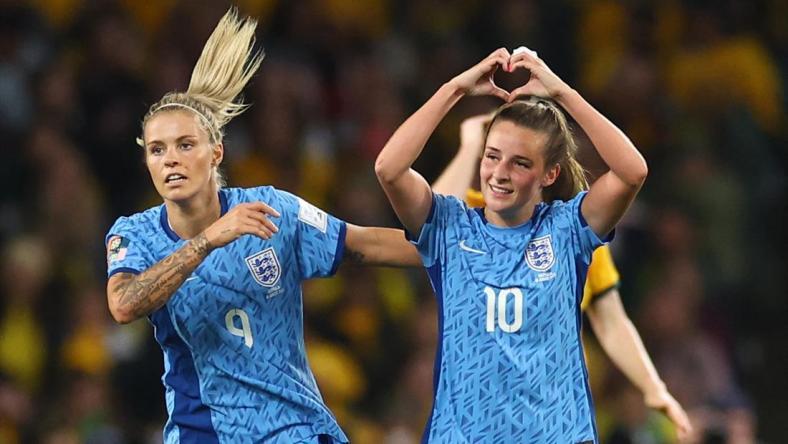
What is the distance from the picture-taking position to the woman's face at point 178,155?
4805 millimetres

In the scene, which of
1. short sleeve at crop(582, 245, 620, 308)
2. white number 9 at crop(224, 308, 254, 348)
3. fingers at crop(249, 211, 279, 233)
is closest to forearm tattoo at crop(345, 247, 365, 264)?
white number 9 at crop(224, 308, 254, 348)

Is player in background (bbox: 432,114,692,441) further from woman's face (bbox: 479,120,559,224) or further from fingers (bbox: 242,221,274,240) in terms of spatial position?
fingers (bbox: 242,221,274,240)

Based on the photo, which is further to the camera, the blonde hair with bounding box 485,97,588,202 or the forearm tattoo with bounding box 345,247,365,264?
the forearm tattoo with bounding box 345,247,365,264

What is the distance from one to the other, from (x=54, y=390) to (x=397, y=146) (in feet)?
13.8

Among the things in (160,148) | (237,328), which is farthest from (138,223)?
(237,328)

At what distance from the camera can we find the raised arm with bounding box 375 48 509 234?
4656 mm

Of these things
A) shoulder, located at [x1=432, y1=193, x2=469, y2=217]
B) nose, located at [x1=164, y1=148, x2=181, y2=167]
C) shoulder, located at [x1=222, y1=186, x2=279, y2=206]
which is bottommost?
shoulder, located at [x1=432, y1=193, x2=469, y2=217]

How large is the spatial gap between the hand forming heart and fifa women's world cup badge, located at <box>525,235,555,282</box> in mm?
432

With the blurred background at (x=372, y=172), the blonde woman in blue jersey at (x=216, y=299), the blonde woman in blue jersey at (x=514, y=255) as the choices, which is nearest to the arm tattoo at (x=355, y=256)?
the blonde woman in blue jersey at (x=216, y=299)

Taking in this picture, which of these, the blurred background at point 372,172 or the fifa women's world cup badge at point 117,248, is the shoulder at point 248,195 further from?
the blurred background at point 372,172

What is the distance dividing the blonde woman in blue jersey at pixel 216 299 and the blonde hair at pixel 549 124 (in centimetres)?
77

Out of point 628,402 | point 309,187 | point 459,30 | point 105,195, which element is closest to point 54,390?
point 105,195

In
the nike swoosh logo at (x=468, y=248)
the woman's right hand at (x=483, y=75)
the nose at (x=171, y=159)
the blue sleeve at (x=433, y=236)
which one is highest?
the woman's right hand at (x=483, y=75)

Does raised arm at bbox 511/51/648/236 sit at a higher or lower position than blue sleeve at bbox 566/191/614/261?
higher
